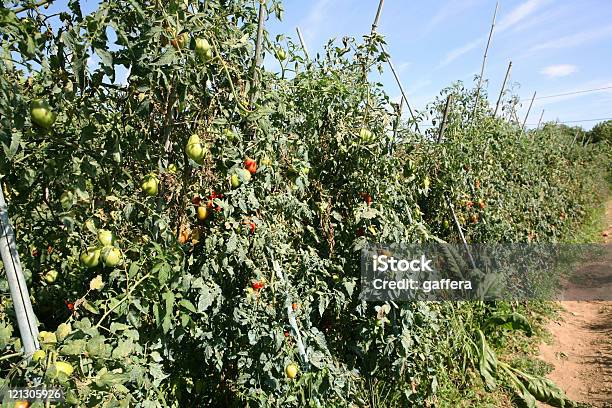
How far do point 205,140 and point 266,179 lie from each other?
0.31 metres

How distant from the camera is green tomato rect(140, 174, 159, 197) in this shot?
1472mm

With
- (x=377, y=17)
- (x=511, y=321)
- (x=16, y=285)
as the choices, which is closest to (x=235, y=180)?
(x=16, y=285)

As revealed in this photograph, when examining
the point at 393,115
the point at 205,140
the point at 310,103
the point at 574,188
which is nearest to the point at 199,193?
the point at 205,140

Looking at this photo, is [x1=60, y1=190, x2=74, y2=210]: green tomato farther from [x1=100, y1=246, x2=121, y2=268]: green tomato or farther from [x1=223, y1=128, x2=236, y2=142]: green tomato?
[x1=223, y1=128, x2=236, y2=142]: green tomato

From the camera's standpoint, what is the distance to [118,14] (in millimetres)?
1354

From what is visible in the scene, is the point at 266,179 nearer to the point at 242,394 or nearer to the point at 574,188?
the point at 242,394

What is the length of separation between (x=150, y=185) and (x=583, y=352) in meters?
3.74

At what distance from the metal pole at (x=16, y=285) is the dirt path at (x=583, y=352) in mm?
3162

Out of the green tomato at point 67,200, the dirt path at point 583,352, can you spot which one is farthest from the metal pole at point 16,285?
the dirt path at point 583,352

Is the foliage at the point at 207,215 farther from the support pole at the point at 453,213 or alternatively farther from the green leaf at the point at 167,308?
the support pole at the point at 453,213

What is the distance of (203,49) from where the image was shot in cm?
144

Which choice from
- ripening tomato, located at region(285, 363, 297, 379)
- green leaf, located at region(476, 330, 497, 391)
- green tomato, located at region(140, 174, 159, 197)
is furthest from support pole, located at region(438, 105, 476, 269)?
green tomato, located at region(140, 174, 159, 197)

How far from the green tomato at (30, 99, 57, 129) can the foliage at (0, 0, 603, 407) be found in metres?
0.03

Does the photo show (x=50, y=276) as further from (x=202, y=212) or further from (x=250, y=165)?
(x=250, y=165)
